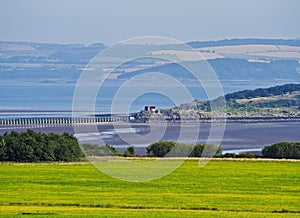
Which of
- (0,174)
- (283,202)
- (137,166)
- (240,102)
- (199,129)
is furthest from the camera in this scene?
(240,102)

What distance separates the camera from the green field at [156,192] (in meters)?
22.8

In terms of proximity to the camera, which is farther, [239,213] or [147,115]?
[147,115]

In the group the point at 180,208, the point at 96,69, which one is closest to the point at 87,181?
the point at 180,208

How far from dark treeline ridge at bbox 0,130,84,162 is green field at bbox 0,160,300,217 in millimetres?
1890

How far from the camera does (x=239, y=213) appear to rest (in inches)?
883

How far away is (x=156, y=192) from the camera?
2698 centimetres

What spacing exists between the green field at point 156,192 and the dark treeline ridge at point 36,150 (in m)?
1.89

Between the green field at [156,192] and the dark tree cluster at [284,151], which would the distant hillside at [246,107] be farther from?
the green field at [156,192]

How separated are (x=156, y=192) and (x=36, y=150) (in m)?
11.9

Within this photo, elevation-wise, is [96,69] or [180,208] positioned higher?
[96,69]

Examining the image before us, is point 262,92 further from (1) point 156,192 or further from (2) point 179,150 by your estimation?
(1) point 156,192

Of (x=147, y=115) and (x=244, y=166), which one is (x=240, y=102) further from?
(x=244, y=166)

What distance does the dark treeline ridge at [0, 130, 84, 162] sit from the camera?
37.8 m

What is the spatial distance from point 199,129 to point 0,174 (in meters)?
51.3
